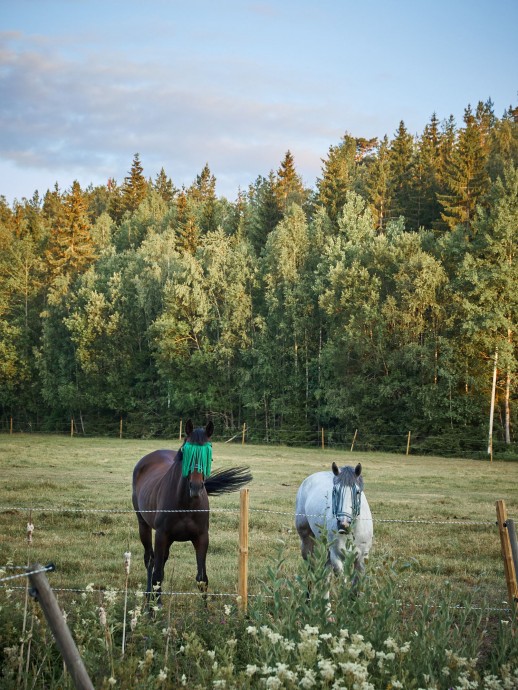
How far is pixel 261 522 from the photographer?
1423 centimetres

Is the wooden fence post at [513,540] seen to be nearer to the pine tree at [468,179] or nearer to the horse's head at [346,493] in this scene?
the horse's head at [346,493]

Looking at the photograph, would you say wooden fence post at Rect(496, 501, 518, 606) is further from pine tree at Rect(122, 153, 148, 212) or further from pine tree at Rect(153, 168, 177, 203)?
pine tree at Rect(153, 168, 177, 203)

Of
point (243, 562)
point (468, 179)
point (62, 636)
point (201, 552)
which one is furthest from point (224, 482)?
point (468, 179)

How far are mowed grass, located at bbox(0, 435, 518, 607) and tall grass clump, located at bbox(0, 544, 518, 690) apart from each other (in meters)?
0.44

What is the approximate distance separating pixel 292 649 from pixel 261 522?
968 centimetres

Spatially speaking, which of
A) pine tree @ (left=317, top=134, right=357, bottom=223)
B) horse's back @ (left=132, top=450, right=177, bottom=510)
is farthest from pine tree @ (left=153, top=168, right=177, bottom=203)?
horse's back @ (left=132, top=450, right=177, bottom=510)

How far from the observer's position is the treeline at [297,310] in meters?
37.3

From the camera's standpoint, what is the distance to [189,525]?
8.23 m

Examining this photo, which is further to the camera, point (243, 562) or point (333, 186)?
point (333, 186)

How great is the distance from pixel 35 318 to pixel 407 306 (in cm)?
3346

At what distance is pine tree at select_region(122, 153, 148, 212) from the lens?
8394 cm

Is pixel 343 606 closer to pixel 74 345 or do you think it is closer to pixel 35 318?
pixel 74 345

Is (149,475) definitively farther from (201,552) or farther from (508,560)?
(508,560)

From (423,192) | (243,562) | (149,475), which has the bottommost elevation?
(243,562)
